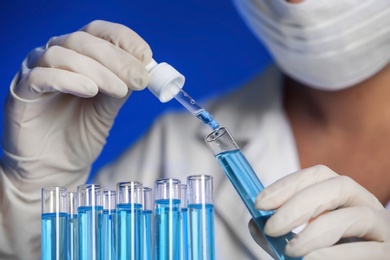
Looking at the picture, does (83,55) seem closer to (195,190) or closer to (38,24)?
(195,190)

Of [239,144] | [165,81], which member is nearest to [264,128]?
[239,144]

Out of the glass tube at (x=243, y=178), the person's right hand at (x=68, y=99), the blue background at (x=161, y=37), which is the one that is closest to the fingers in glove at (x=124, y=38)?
the person's right hand at (x=68, y=99)

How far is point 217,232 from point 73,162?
38 cm

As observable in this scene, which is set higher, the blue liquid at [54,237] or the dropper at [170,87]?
the dropper at [170,87]

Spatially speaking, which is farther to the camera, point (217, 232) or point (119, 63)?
point (217, 232)

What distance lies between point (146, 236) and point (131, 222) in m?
0.05

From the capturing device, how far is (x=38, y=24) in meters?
2.28

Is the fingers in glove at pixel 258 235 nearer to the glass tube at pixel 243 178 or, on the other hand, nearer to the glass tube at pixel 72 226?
the glass tube at pixel 243 178

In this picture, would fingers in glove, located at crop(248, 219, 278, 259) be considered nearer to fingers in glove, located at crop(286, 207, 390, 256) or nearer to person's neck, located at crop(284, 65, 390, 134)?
fingers in glove, located at crop(286, 207, 390, 256)

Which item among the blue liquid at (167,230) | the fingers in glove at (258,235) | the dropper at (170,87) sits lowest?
the fingers in glove at (258,235)

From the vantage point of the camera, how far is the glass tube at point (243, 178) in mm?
1454

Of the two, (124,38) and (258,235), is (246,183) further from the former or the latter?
(124,38)

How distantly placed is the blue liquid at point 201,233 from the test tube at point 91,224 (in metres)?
0.17

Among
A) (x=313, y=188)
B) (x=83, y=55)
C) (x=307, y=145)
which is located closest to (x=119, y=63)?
(x=83, y=55)
